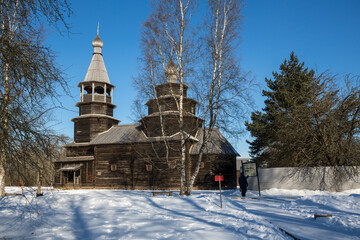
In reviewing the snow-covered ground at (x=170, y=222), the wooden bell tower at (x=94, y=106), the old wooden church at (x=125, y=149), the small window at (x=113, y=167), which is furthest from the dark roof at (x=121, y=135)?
the snow-covered ground at (x=170, y=222)

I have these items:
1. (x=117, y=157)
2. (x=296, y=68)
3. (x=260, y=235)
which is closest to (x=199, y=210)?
(x=260, y=235)

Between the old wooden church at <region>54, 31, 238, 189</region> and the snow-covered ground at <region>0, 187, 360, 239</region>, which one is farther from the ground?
the old wooden church at <region>54, 31, 238, 189</region>

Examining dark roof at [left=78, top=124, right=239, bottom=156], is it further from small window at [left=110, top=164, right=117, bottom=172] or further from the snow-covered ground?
the snow-covered ground

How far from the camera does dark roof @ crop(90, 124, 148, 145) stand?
101 feet

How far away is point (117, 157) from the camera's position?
A: 102 ft

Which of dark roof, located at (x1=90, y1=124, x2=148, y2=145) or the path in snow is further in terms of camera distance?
dark roof, located at (x1=90, y1=124, x2=148, y2=145)

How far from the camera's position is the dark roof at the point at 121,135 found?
3076cm

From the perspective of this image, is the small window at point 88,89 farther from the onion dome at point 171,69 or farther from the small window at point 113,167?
the onion dome at point 171,69

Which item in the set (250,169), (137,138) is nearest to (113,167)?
(137,138)

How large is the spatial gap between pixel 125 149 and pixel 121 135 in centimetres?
220

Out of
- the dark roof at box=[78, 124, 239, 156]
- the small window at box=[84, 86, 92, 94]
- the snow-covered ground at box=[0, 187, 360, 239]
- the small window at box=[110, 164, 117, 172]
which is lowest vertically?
the snow-covered ground at box=[0, 187, 360, 239]

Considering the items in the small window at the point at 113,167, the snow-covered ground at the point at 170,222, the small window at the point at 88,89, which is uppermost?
the small window at the point at 88,89

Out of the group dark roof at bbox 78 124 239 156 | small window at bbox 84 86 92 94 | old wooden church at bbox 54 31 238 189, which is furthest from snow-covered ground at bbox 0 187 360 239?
small window at bbox 84 86 92 94

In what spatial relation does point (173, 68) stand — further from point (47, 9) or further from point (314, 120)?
point (47, 9)
